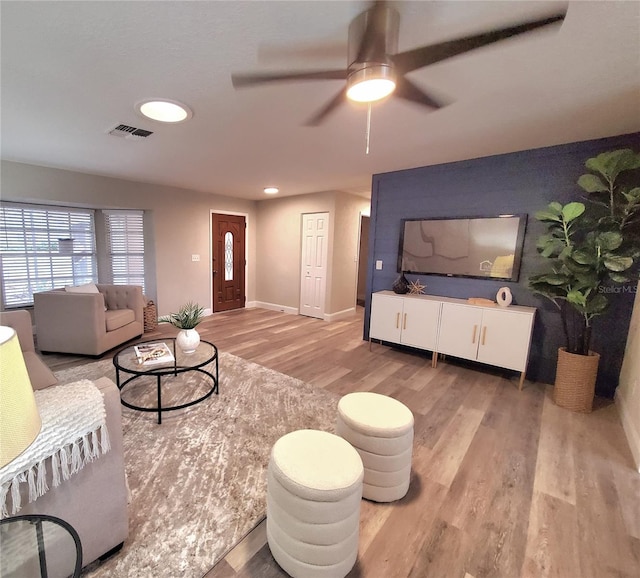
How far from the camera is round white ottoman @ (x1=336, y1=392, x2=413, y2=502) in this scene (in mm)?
1508

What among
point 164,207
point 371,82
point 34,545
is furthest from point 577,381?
point 164,207

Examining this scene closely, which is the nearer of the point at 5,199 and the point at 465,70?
the point at 465,70

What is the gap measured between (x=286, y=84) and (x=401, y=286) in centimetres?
265

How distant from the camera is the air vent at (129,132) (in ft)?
8.04

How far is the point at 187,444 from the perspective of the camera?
1.98 m

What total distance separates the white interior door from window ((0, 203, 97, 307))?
3531 mm

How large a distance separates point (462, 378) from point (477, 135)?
2.40 meters

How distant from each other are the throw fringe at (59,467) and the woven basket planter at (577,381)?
331cm

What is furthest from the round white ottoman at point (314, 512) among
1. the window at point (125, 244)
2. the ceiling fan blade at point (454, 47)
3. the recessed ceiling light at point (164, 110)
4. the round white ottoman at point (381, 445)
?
the window at point (125, 244)

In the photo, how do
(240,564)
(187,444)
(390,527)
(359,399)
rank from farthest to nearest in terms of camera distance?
(187,444) → (359,399) → (390,527) → (240,564)

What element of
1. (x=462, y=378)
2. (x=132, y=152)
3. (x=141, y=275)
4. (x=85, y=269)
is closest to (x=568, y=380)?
(x=462, y=378)

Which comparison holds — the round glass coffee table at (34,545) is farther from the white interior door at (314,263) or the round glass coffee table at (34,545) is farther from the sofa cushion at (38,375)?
the white interior door at (314,263)

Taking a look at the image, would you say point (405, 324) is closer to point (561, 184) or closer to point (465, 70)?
point (561, 184)

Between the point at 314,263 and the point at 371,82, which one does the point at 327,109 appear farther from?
the point at 314,263
